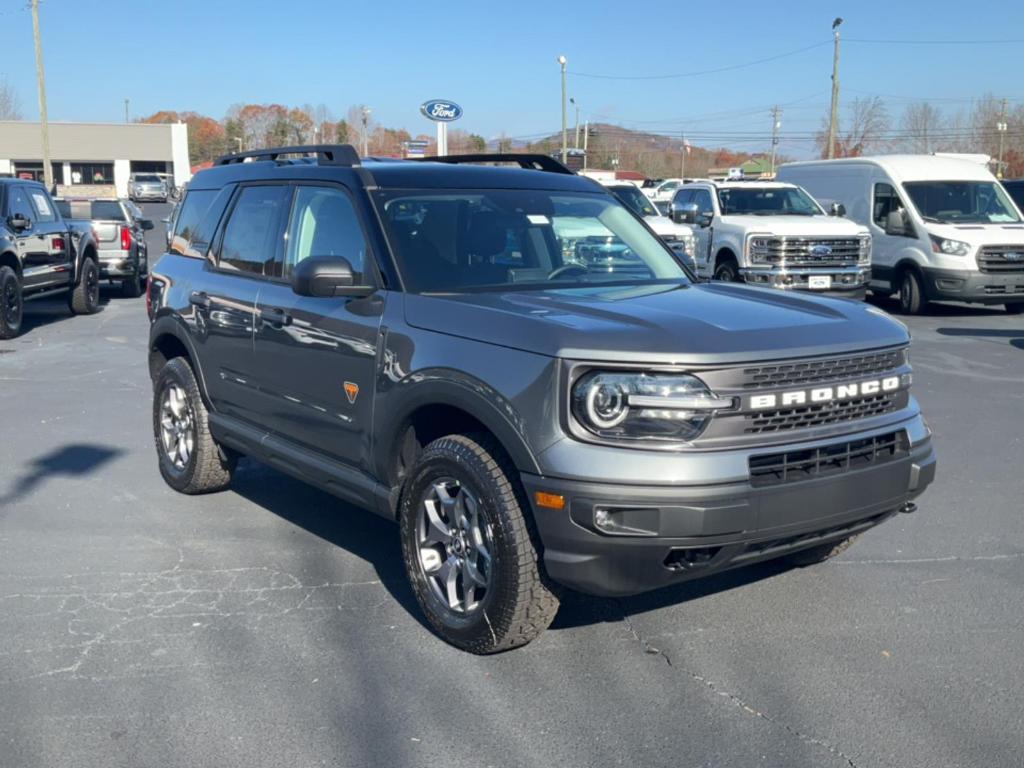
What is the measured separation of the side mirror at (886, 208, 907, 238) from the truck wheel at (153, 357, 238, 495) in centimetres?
1266

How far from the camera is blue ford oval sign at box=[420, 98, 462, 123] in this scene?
63.9 ft

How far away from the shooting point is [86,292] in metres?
15.9

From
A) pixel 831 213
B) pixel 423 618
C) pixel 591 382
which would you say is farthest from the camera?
pixel 831 213

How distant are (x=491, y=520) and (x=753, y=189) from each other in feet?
43.8

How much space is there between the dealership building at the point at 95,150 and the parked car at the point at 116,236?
202 feet

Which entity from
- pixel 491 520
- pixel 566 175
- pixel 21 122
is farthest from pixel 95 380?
pixel 21 122

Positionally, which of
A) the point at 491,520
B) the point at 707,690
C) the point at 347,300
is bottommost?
the point at 707,690

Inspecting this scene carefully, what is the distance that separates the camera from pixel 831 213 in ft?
53.2

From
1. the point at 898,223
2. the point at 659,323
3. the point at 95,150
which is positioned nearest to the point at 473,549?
the point at 659,323

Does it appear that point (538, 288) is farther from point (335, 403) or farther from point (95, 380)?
point (95, 380)

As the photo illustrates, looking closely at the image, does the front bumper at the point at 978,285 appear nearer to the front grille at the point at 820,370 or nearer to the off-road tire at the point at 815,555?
the off-road tire at the point at 815,555

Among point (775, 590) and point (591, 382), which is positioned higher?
point (591, 382)

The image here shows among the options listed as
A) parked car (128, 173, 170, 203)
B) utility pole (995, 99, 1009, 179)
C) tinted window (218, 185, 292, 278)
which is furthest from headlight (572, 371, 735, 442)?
utility pole (995, 99, 1009, 179)

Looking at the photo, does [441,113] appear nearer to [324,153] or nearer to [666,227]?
[666,227]
